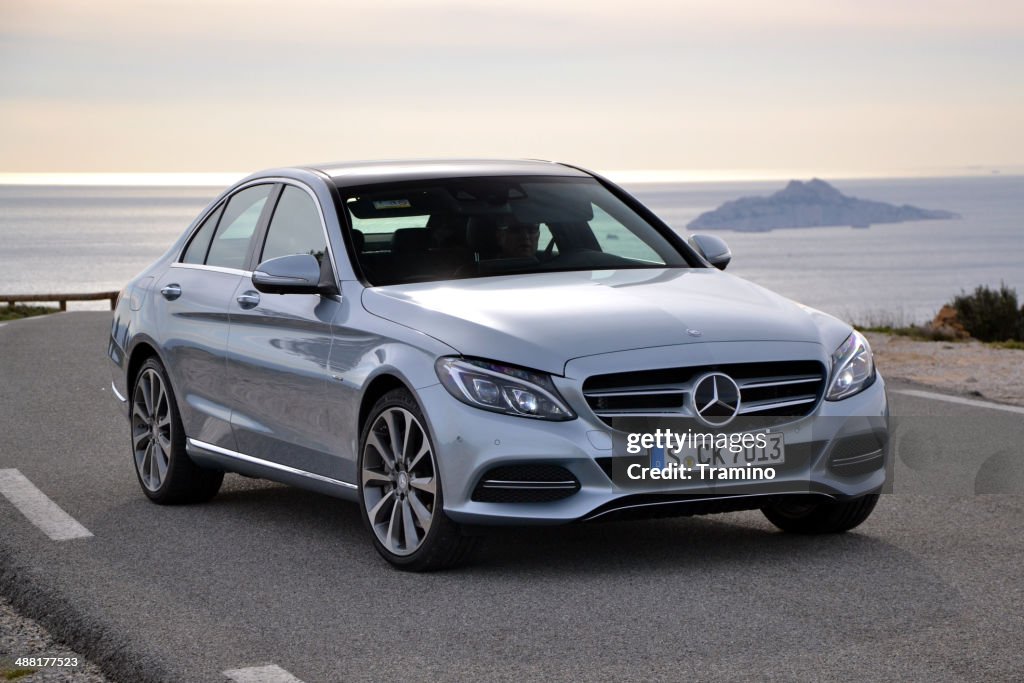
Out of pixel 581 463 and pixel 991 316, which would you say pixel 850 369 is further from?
pixel 991 316

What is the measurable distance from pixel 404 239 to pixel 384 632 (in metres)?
2.34

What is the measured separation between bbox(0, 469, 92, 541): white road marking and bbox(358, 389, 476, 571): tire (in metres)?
1.65

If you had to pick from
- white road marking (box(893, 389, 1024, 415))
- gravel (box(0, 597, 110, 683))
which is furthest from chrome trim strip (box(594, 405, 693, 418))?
white road marking (box(893, 389, 1024, 415))

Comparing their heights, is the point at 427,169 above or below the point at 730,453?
above

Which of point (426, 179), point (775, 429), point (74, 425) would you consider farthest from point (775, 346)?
point (74, 425)

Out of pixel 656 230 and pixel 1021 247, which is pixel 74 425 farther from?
pixel 1021 247

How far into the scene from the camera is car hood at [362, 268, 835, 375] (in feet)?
19.2

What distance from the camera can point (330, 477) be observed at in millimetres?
6742

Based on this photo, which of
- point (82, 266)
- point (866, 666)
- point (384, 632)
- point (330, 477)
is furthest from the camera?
point (82, 266)

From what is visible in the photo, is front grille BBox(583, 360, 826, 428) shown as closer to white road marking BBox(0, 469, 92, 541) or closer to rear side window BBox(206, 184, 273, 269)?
rear side window BBox(206, 184, 273, 269)

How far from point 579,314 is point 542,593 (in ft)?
3.68

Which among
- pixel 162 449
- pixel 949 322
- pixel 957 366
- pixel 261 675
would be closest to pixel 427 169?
pixel 162 449

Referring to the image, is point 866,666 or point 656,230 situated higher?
point 656,230

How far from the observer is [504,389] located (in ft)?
19.0
